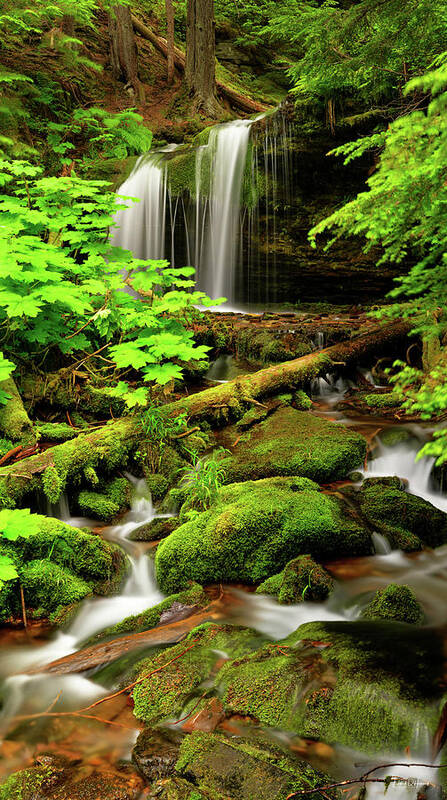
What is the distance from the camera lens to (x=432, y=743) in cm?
209

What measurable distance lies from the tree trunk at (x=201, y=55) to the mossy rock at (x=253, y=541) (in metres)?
14.7

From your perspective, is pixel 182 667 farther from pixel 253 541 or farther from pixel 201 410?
pixel 201 410

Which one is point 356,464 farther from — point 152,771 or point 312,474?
point 152,771

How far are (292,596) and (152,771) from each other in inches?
56.3

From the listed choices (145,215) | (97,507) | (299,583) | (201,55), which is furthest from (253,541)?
(201,55)

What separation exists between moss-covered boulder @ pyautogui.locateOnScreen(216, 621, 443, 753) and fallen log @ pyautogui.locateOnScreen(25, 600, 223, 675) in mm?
541

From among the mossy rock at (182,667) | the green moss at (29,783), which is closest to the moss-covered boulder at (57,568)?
the mossy rock at (182,667)

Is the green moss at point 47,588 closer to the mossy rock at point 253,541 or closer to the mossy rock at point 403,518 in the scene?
the mossy rock at point 253,541

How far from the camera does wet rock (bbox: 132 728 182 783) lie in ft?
7.06

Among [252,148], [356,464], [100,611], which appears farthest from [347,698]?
[252,148]

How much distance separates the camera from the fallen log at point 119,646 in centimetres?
305

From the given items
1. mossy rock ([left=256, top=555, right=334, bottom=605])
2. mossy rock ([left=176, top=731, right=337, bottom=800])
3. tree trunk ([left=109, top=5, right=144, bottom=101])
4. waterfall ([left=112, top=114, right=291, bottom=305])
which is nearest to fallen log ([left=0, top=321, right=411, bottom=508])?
mossy rock ([left=256, top=555, right=334, bottom=605])

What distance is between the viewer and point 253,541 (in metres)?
3.71

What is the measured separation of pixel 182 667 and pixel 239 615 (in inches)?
26.5
